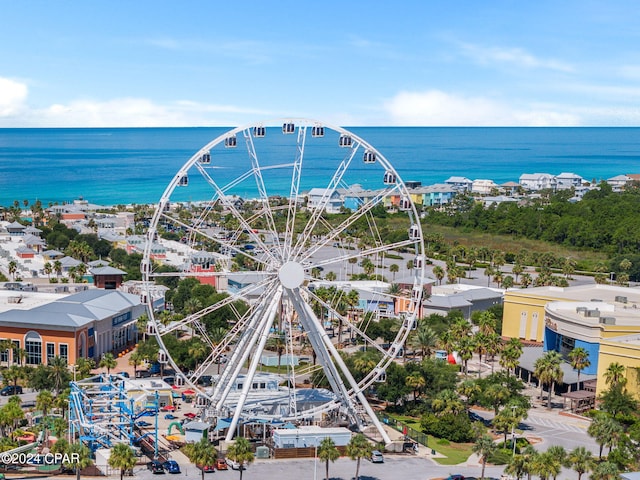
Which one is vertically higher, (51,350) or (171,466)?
(51,350)

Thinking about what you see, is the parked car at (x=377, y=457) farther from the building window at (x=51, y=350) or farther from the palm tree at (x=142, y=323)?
the building window at (x=51, y=350)

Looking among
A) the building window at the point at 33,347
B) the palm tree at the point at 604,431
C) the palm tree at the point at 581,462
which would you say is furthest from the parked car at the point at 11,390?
the palm tree at the point at 581,462

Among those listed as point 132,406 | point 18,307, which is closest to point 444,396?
point 132,406

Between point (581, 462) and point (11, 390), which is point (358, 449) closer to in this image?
point (581, 462)

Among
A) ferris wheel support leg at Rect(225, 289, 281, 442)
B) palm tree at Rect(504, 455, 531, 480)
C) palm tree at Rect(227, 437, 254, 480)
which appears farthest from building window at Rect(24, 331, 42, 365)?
palm tree at Rect(504, 455, 531, 480)

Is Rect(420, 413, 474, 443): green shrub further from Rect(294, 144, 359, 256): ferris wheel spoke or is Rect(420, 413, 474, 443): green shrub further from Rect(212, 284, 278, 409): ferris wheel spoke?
Rect(294, 144, 359, 256): ferris wheel spoke

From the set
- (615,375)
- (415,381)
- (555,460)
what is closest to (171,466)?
(415,381)

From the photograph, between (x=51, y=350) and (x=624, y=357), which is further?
(x=51, y=350)

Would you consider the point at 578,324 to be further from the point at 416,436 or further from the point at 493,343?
the point at 416,436
